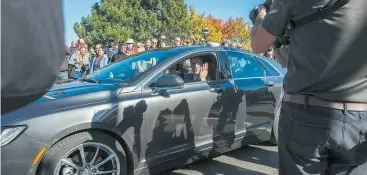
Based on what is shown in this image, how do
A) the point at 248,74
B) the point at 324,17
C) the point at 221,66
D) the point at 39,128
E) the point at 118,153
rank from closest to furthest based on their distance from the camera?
the point at 324,17
the point at 39,128
the point at 118,153
the point at 221,66
the point at 248,74

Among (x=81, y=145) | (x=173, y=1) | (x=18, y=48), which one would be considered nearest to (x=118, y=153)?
(x=81, y=145)

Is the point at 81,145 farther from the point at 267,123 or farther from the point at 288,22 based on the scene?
the point at 267,123

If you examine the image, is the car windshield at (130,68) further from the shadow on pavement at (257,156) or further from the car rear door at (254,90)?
the shadow on pavement at (257,156)

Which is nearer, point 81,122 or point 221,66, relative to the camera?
A: point 81,122

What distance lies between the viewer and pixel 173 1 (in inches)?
1549

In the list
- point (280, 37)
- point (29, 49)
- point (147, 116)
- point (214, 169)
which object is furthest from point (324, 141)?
point (214, 169)

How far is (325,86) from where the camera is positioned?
1456 mm

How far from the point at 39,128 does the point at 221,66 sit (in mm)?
2238

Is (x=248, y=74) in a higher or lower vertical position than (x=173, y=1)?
lower

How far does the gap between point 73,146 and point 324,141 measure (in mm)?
1949

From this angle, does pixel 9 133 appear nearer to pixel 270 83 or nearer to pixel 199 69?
pixel 199 69

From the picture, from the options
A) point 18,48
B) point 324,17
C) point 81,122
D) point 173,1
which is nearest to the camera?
point 18,48

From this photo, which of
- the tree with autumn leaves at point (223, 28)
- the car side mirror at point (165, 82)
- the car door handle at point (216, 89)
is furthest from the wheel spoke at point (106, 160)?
the tree with autumn leaves at point (223, 28)

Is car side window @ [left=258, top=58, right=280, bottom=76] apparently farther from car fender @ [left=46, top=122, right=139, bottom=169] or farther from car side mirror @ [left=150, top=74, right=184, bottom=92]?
car fender @ [left=46, top=122, right=139, bottom=169]
